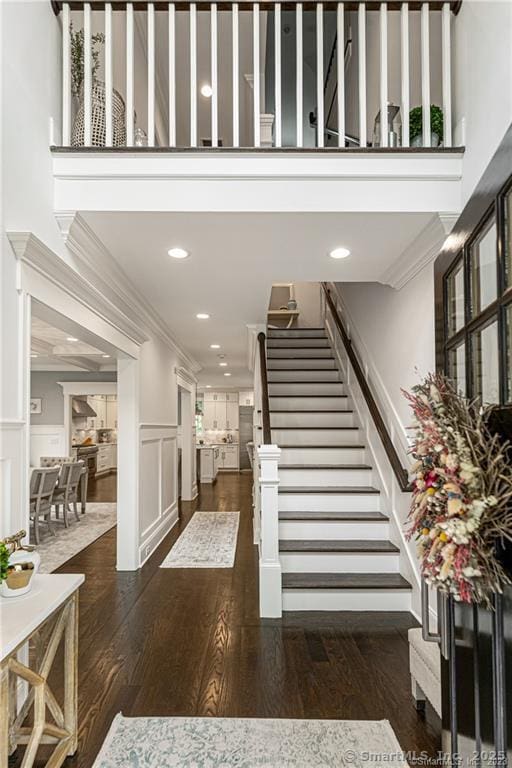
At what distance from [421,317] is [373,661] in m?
2.07

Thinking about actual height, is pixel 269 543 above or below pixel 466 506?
below

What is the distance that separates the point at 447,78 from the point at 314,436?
11.0 feet

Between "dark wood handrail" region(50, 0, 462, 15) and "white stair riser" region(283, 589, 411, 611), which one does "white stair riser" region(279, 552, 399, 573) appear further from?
"dark wood handrail" region(50, 0, 462, 15)

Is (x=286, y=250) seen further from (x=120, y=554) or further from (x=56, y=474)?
(x=56, y=474)

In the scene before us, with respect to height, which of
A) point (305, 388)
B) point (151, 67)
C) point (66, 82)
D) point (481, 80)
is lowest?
point (305, 388)

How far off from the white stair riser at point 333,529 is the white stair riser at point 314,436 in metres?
1.23

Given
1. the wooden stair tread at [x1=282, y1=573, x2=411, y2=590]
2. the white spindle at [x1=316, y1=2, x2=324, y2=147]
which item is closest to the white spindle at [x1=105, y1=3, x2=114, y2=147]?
the white spindle at [x1=316, y1=2, x2=324, y2=147]

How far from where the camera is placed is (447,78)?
2.39 meters

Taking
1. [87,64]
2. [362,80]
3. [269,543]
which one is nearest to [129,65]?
[87,64]

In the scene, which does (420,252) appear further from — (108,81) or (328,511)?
(328,511)

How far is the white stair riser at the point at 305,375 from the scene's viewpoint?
5871 millimetres

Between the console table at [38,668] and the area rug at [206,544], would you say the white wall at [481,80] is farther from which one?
the area rug at [206,544]

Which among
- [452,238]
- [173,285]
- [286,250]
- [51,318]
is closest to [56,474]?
[173,285]

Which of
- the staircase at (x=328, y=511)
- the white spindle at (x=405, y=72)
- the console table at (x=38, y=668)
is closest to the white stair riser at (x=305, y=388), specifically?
the staircase at (x=328, y=511)
